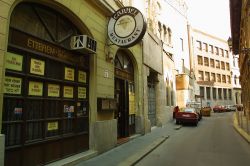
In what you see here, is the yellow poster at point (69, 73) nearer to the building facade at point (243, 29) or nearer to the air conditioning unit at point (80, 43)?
the air conditioning unit at point (80, 43)

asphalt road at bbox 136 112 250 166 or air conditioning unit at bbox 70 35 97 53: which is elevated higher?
air conditioning unit at bbox 70 35 97 53

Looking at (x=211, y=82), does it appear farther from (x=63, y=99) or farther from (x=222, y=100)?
(x=63, y=99)

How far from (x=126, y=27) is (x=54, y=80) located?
12.7 ft

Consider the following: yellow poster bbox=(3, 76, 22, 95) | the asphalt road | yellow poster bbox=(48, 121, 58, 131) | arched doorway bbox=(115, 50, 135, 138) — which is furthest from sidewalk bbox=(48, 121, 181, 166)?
yellow poster bbox=(3, 76, 22, 95)

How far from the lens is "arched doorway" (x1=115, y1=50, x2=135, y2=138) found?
40.3 feet

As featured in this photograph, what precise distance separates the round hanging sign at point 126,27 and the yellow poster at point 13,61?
445 centimetres

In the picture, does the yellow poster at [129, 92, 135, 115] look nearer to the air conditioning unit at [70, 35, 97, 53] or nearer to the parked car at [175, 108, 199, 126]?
the air conditioning unit at [70, 35, 97, 53]

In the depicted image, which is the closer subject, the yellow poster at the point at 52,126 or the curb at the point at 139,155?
the yellow poster at the point at 52,126

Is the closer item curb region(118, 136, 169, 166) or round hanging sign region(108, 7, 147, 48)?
curb region(118, 136, 169, 166)

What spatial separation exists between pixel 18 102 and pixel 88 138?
3.53 metres

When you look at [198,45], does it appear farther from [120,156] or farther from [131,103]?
[120,156]

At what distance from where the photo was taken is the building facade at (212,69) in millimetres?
56344

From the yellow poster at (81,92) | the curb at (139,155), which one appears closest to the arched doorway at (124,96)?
the curb at (139,155)

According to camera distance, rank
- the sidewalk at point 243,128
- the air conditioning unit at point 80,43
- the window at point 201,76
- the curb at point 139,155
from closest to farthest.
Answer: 1. the curb at point 139,155
2. the air conditioning unit at point 80,43
3. the sidewalk at point 243,128
4. the window at point 201,76
